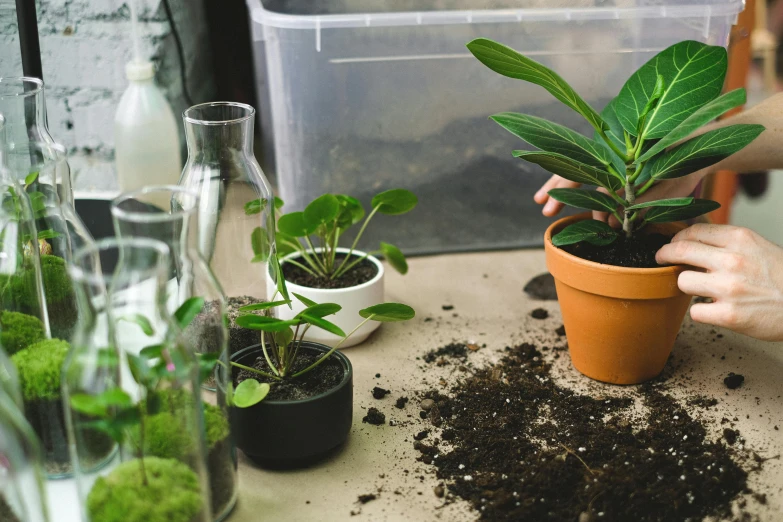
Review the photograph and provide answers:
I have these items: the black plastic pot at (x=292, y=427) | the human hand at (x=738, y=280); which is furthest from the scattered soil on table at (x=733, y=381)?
the black plastic pot at (x=292, y=427)

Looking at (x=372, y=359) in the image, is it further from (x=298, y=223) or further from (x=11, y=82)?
(x=11, y=82)

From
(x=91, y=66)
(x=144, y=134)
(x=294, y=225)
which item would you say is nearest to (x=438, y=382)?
(x=294, y=225)

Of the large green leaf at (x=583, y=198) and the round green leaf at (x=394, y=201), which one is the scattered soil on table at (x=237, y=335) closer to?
the round green leaf at (x=394, y=201)

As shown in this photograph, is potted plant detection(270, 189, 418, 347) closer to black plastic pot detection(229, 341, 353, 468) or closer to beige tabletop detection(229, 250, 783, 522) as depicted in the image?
beige tabletop detection(229, 250, 783, 522)

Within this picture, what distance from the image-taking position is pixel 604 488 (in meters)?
0.68

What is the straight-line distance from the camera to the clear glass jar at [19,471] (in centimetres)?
48

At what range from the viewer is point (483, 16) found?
105 centimetres

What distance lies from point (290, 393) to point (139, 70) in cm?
71

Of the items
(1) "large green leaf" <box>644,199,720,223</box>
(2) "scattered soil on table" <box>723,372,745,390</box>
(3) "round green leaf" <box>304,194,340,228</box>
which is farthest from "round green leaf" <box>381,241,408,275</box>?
(2) "scattered soil on table" <box>723,372,745,390</box>

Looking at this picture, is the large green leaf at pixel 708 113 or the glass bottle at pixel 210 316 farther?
the large green leaf at pixel 708 113

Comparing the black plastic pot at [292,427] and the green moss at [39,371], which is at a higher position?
the green moss at [39,371]

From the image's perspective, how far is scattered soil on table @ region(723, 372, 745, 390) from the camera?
88 cm

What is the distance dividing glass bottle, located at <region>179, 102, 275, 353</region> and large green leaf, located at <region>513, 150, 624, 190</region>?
291 millimetres

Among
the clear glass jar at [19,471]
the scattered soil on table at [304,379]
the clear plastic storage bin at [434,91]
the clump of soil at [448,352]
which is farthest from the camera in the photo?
the clear plastic storage bin at [434,91]
